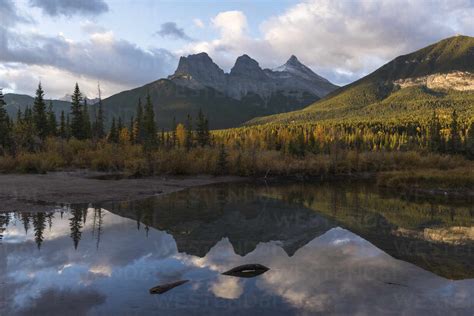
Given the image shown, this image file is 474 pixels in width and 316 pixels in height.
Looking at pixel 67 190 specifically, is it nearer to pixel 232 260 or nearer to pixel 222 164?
pixel 232 260

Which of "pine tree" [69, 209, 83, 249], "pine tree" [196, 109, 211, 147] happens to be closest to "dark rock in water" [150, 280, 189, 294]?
"pine tree" [69, 209, 83, 249]

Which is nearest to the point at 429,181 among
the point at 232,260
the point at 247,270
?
the point at 232,260

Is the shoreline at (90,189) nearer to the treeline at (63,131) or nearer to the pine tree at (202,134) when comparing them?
the treeline at (63,131)

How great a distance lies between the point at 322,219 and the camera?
2227cm

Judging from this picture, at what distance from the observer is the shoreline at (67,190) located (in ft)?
75.5

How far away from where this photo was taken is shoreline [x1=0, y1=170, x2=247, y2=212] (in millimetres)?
23014

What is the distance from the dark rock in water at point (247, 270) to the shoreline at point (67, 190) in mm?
13419

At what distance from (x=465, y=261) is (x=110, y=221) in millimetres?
15392

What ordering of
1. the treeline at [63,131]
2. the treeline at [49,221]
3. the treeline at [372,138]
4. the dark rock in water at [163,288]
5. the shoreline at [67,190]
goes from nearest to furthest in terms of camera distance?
the dark rock in water at [163,288], the treeline at [49,221], the shoreline at [67,190], the treeline at [63,131], the treeline at [372,138]

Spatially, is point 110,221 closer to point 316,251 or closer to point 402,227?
point 316,251

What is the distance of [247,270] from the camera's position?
12594 millimetres

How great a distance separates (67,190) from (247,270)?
19493 millimetres

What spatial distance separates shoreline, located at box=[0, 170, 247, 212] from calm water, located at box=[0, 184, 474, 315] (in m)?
1.96

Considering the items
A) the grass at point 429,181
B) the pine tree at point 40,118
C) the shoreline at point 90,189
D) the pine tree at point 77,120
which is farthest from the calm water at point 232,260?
the pine tree at point 77,120
